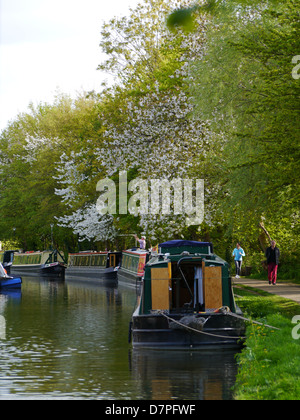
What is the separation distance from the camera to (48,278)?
63.8 meters

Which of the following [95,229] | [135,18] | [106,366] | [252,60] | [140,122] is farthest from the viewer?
[95,229]

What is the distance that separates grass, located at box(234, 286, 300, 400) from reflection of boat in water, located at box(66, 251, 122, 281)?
106ft

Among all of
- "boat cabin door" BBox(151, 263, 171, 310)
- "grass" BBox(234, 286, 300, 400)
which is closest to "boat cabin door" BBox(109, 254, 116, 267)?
"grass" BBox(234, 286, 300, 400)

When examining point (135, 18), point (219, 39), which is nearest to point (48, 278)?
point (135, 18)

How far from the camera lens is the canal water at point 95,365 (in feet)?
43.6

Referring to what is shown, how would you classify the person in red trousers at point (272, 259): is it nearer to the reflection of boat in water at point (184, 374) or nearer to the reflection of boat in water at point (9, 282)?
the reflection of boat in water at point (184, 374)

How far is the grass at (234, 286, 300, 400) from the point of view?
11266 mm

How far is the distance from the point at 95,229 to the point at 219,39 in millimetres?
26461

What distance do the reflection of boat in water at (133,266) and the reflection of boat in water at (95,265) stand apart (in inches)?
105

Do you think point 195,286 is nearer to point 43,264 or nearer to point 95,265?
point 95,265

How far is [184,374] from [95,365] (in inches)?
89.4
